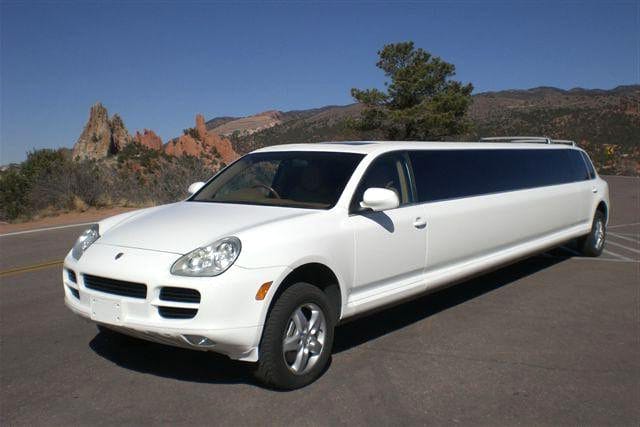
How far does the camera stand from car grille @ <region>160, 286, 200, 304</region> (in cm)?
418

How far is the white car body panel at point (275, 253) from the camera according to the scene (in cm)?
423

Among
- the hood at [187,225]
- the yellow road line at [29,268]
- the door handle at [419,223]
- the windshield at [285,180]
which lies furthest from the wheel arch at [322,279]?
the yellow road line at [29,268]

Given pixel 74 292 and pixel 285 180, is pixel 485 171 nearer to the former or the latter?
pixel 285 180

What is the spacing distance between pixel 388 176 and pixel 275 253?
5.48 feet

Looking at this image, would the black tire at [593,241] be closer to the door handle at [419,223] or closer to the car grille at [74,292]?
the door handle at [419,223]

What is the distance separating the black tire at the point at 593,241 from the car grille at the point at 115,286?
723cm

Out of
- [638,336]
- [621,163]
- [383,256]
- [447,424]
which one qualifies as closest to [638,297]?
[638,336]

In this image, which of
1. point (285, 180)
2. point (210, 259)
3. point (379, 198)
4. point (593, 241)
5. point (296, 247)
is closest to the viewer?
point (210, 259)

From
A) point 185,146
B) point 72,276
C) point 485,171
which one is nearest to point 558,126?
point 185,146

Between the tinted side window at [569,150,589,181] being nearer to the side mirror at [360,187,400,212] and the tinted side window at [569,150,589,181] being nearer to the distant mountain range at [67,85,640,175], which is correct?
the side mirror at [360,187,400,212]

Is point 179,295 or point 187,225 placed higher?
point 187,225

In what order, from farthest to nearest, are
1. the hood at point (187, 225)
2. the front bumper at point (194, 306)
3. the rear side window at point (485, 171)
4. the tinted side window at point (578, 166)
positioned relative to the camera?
the tinted side window at point (578, 166) → the rear side window at point (485, 171) → the hood at point (187, 225) → the front bumper at point (194, 306)

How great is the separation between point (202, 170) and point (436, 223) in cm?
1688

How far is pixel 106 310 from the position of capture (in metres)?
4.46
